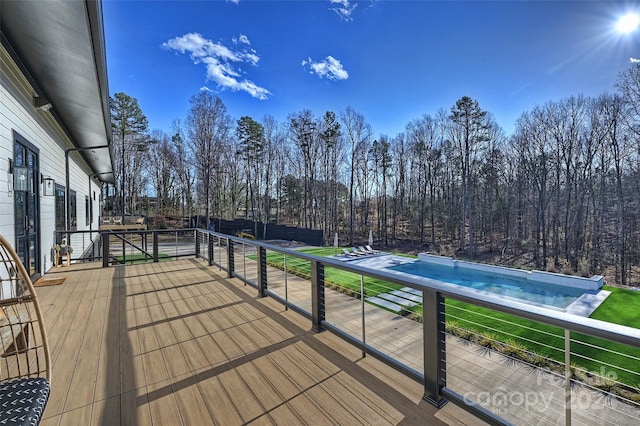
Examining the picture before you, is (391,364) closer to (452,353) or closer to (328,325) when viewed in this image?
(328,325)

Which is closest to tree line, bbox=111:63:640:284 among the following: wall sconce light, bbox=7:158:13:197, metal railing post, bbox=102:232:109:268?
metal railing post, bbox=102:232:109:268

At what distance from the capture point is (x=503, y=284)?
10781mm

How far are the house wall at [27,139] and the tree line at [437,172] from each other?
41.8 feet

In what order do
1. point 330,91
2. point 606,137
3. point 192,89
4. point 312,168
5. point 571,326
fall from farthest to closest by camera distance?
point 312,168 → point 330,91 → point 192,89 → point 606,137 → point 571,326

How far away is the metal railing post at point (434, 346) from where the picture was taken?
1.82 meters

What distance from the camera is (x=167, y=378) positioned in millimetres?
2197

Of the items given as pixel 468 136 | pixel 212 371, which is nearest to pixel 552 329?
pixel 212 371

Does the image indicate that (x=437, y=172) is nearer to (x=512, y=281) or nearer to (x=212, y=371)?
(x=512, y=281)

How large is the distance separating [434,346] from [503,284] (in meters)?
10.9

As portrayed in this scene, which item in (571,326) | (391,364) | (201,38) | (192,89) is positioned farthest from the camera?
(192,89)

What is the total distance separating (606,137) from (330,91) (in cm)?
1562

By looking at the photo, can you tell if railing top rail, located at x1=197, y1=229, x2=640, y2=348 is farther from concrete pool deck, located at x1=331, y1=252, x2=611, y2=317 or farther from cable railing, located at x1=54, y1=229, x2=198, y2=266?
cable railing, located at x1=54, y1=229, x2=198, y2=266

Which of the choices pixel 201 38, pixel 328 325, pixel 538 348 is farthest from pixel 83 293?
pixel 201 38

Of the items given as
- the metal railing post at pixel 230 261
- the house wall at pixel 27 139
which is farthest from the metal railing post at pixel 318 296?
Result: the house wall at pixel 27 139
